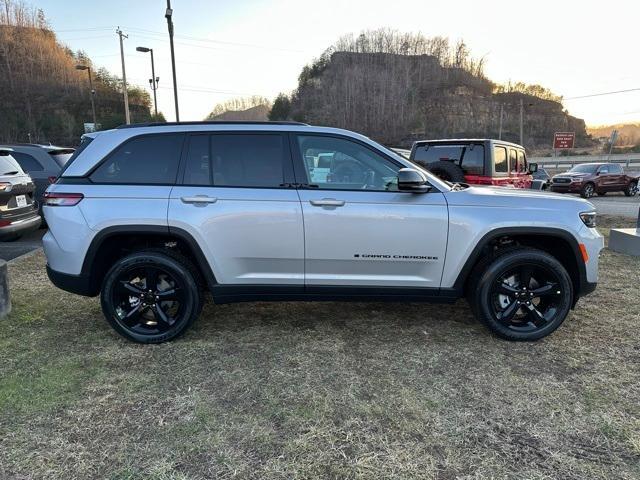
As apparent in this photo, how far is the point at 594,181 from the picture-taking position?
19.9 meters

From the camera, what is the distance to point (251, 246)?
3578mm

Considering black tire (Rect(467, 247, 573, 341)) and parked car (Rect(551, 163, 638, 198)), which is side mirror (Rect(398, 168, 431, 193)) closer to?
black tire (Rect(467, 247, 573, 341))

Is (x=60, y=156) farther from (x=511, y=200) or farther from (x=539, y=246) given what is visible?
(x=539, y=246)

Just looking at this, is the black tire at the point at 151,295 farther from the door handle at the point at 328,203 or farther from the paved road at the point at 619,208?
the paved road at the point at 619,208

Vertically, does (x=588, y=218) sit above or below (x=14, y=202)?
→ above

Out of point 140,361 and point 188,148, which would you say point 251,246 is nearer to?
point 188,148

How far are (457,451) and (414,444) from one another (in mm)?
235

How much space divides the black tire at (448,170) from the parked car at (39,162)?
7276 millimetres

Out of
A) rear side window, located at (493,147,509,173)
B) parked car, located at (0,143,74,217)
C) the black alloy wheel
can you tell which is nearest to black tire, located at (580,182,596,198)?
rear side window, located at (493,147,509,173)

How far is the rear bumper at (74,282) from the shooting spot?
3625 millimetres

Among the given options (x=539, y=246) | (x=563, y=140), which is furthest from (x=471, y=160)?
(x=563, y=140)

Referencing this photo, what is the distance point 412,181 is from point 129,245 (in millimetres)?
2511

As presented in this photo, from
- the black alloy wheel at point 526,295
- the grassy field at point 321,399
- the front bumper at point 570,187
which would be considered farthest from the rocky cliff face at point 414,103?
the grassy field at point 321,399

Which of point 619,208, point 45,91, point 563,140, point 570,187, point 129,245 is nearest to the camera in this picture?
point 129,245
